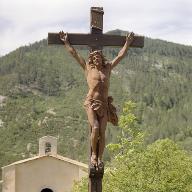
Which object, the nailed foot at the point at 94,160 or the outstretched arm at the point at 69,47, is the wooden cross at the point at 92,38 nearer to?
the outstretched arm at the point at 69,47

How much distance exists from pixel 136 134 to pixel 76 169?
52.9 ft

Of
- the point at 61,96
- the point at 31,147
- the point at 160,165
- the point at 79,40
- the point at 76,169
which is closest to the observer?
the point at 79,40

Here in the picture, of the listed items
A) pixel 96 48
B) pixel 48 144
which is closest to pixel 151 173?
pixel 96 48

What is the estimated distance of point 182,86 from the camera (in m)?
196

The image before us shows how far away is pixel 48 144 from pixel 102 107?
39088 millimetres

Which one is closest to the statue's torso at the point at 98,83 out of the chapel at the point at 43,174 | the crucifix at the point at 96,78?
the crucifix at the point at 96,78

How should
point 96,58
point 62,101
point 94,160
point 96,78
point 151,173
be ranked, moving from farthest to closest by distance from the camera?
point 62,101, point 151,173, point 96,58, point 96,78, point 94,160

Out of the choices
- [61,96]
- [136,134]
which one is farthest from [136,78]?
[136,134]

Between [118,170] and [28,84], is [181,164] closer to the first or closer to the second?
[118,170]

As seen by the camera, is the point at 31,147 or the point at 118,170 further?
the point at 31,147

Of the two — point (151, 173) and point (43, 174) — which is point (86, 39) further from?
point (43, 174)

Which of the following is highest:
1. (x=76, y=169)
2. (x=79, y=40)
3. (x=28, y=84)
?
(x=28, y=84)

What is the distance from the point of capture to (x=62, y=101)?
17325 centimetres

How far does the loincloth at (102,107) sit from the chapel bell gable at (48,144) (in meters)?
34.9
